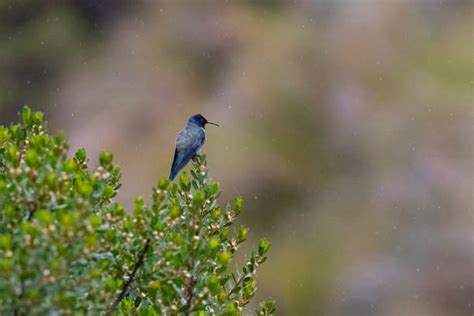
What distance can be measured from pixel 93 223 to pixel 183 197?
204 centimetres

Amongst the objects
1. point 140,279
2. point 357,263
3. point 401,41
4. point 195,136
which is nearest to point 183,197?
point 140,279

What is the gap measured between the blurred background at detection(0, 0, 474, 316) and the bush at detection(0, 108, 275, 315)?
16491mm

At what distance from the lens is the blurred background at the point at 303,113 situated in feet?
71.6

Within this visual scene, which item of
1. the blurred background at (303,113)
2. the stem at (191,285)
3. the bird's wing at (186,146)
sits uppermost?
the blurred background at (303,113)

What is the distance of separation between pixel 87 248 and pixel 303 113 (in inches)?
907

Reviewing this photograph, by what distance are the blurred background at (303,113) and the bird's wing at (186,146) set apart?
1224 centimetres

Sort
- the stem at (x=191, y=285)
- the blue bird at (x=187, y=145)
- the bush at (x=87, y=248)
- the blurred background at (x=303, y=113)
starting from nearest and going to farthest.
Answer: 1. the bush at (x=87, y=248)
2. the stem at (x=191, y=285)
3. the blue bird at (x=187, y=145)
4. the blurred background at (x=303, y=113)

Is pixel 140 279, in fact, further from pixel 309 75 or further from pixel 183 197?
pixel 309 75

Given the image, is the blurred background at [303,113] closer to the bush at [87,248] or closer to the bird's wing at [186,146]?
the bird's wing at [186,146]

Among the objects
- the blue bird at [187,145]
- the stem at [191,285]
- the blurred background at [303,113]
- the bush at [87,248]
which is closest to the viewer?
the bush at [87,248]

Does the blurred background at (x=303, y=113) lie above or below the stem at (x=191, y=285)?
above

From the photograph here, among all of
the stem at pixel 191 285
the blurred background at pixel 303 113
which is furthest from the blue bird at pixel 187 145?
the blurred background at pixel 303 113

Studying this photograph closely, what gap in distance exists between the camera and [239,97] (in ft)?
87.5

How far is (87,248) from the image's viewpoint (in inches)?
154
